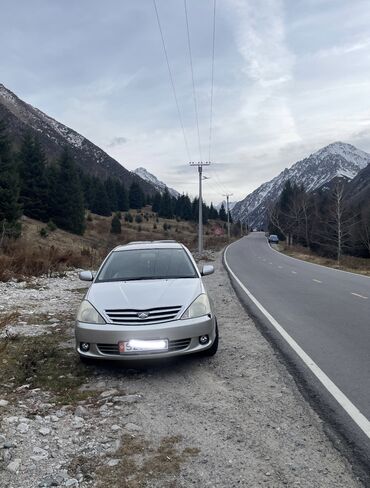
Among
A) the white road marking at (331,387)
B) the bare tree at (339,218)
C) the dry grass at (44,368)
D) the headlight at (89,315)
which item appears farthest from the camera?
the bare tree at (339,218)

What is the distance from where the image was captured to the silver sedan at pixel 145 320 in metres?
4.95

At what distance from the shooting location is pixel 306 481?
2.95m

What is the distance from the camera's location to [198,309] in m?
5.41

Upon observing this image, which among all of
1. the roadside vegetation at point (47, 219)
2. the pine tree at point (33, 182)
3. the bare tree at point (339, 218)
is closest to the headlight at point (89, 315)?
the roadside vegetation at point (47, 219)

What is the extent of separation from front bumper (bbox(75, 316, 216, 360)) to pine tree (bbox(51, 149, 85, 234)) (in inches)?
1830

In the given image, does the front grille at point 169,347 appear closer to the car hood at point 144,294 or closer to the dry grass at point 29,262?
the car hood at point 144,294

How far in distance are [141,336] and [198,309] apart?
2.88 feet

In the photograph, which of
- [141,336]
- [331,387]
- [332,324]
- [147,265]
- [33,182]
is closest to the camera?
[331,387]

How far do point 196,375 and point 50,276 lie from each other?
11.2 meters

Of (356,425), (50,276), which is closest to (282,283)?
(50,276)

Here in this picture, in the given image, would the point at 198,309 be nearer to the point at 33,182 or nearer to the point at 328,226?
the point at 33,182

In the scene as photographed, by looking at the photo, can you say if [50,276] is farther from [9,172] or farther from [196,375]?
[9,172]

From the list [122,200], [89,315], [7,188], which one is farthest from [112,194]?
[89,315]

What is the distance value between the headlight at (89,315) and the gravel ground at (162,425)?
695 mm
